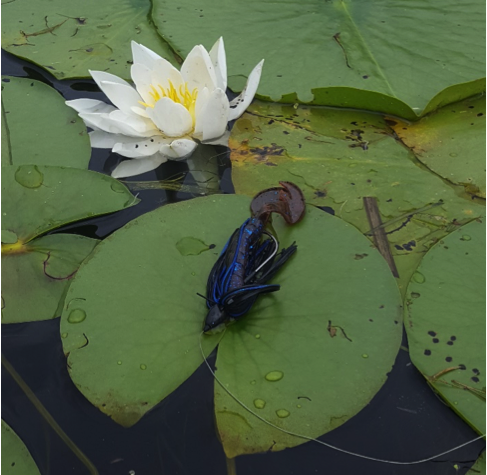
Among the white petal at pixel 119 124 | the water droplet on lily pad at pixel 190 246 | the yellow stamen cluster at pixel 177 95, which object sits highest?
the yellow stamen cluster at pixel 177 95

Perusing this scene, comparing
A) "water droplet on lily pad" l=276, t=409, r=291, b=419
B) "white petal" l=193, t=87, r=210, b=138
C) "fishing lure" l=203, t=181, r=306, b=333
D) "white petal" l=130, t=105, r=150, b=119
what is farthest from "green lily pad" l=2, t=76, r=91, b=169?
"water droplet on lily pad" l=276, t=409, r=291, b=419

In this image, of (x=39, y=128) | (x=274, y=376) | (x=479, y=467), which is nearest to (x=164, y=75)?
(x=39, y=128)

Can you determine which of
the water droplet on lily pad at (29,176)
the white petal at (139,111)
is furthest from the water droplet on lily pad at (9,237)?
the white petal at (139,111)

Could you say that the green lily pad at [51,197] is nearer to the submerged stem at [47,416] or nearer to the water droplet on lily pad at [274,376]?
the submerged stem at [47,416]

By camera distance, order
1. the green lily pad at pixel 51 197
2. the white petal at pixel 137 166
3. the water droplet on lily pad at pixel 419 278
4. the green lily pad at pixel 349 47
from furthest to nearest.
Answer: the green lily pad at pixel 349 47, the white petal at pixel 137 166, the green lily pad at pixel 51 197, the water droplet on lily pad at pixel 419 278

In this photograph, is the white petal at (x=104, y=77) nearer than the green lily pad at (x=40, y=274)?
No

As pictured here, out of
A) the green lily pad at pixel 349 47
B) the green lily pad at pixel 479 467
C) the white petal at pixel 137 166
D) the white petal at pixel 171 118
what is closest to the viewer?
the green lily pad at pixel 479 467

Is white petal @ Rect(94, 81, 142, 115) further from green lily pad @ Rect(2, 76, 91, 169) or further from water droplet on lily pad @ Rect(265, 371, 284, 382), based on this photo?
water droplet on lily pad @ Rect(265, 371, 284, 382)

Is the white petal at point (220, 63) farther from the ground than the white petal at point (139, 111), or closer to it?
farther from the ground
